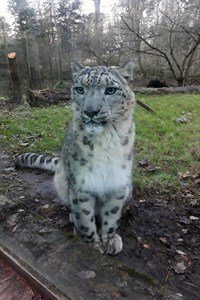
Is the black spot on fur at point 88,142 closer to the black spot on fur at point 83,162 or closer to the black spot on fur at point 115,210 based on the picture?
the black spot on fur at point 83,162

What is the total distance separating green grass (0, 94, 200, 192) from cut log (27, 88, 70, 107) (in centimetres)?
132

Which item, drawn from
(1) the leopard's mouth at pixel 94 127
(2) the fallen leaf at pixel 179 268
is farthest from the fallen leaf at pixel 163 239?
(1) the leopard's mouth at pixel 94 127

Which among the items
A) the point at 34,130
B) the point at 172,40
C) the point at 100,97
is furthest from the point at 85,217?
the point at 172,40

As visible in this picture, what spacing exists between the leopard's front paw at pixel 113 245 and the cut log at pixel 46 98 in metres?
6.34

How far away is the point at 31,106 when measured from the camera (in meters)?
8.54

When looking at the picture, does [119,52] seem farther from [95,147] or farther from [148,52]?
[95,147]

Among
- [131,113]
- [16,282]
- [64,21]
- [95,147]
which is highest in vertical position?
[64,21]

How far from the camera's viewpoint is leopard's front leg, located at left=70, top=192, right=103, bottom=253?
8.19 ft

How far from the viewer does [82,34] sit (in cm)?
1138

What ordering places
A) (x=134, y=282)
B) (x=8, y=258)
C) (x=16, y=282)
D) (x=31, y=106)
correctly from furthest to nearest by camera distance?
1. (x=31, y=106)
2. (x=8, y=258)
3. (x=16, y=282)
4. (x=134, y=282)

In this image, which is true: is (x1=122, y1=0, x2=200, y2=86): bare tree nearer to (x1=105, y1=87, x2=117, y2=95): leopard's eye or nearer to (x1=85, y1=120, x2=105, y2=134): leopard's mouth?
(x1=105, y1=87, x2=117, y2=95): leopard's eye

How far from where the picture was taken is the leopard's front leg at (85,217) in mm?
2496

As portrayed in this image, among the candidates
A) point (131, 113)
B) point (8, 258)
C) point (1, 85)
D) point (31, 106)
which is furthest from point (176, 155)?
point (1, 85)

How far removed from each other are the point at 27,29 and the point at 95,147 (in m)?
10.1
